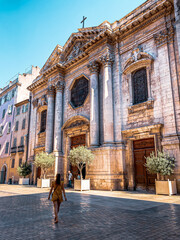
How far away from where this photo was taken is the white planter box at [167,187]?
11009mm

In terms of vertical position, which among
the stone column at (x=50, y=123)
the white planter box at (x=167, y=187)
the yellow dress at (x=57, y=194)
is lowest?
the white planter box at (x=167, y=187)

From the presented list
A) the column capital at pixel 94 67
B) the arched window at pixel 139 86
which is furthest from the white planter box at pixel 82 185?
the column capital at pixel 94 67

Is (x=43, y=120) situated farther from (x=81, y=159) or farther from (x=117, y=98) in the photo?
(x=81, y=159)

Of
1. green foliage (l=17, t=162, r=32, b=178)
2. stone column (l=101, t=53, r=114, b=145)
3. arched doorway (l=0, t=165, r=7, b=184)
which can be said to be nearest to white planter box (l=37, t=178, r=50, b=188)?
green foliage (l=17, t=162, r=32, b=178)

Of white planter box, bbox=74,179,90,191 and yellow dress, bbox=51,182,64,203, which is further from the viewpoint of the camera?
white planter box, bbox=74,179,90,191

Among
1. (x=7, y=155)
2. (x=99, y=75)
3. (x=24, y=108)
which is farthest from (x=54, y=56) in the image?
(x=7, y=155)

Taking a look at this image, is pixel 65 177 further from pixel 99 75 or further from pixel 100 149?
pixel 99 75

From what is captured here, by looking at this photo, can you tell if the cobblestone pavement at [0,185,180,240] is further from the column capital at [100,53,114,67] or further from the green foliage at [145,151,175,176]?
the column capital at [100,53,114,67]

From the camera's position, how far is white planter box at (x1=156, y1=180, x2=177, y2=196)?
1101 centimetres

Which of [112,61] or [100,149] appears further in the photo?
[112,61]

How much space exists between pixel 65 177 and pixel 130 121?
892cm

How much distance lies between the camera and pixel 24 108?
1232 inches

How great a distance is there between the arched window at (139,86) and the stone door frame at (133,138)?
243 cm

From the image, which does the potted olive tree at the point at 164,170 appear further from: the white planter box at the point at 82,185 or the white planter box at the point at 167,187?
the white planter box at the point at 82,185
